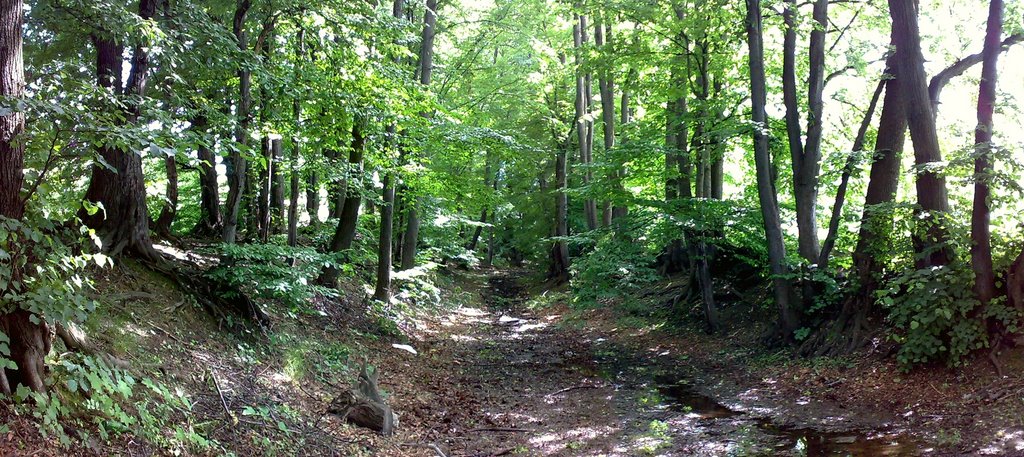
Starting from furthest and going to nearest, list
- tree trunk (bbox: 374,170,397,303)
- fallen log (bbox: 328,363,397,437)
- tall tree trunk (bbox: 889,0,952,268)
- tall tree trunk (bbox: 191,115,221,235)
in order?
tall tree trunk (bbox: 191,115,221,235)
tree trunk (bbox: 374,170,397,303)
tall tree trunk (bbox: 889,0,952,268)
fallen log (bbox: 328,363,397,437)

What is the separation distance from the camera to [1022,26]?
365 inches

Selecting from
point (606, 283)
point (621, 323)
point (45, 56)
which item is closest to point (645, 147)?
point (606, 283)

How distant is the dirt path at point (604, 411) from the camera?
6969 mm

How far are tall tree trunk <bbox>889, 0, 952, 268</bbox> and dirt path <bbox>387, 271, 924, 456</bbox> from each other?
9.11ft

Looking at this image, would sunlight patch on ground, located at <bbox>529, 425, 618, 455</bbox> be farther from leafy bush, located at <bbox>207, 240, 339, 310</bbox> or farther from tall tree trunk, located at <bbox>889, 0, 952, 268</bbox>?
tall tree trunk, located at <bbox>889, 0, 952, 268</bbox>

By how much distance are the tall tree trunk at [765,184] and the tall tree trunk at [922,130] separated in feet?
8.20

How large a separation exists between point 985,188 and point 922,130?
1.48 meters

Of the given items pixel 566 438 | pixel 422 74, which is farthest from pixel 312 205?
pixel 566 438

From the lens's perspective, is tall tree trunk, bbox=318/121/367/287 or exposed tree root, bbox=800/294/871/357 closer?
exposed tree root, bbox=800/294/871/357

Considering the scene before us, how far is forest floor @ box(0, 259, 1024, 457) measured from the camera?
577 cm

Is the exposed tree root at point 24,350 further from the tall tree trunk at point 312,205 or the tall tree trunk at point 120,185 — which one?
the tall tree trunk at point 312,205

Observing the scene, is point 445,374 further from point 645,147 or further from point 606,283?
point 645,147

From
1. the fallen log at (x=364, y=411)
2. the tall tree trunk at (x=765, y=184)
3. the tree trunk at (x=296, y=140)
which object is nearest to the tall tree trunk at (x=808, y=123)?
the tall tree trunk at (x=765, y=184)

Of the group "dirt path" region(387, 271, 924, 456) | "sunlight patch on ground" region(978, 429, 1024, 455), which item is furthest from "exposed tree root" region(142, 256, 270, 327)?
"sunlight patch on ground" region(978, 429, 1024, 455)
